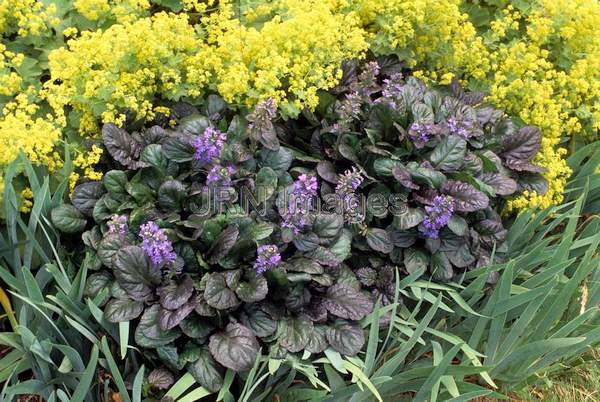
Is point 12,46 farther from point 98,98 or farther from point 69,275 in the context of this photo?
point 69,275

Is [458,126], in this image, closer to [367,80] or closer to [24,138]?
[367,80]

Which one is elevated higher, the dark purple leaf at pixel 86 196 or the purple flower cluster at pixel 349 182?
the purple flower cluster at pixel 349 182

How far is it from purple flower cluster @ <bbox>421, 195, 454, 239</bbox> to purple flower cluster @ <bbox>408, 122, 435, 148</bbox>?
333 millimetres

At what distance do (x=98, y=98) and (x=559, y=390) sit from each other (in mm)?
2650

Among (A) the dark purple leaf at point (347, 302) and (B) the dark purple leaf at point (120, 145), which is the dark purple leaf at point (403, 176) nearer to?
(A) the dark purple leaf at point (347, 302)

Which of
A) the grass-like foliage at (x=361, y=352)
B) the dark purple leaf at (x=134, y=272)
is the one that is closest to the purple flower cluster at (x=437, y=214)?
the grass-like foliage at (x=361, y=352)

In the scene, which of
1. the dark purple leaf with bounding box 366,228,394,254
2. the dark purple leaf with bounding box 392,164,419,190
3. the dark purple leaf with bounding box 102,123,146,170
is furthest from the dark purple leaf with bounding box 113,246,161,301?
the dark purple leaf with bounding box 392,164,419,190

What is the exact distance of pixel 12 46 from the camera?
334 centimetres

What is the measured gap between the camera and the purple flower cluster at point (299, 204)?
2684mm

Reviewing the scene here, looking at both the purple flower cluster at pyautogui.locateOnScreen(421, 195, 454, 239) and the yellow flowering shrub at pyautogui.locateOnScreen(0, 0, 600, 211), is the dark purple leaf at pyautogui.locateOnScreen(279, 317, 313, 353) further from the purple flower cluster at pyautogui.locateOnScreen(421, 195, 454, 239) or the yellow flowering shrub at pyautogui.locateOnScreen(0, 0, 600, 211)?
the yellow flowering shrub at pyautogui.locateOnScreen(0, 0, 600, 211)

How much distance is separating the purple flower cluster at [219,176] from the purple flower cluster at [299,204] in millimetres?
294

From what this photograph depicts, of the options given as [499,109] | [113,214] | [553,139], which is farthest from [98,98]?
[553,139]

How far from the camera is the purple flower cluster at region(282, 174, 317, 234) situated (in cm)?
268

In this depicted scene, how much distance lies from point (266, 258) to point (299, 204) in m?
0.30
